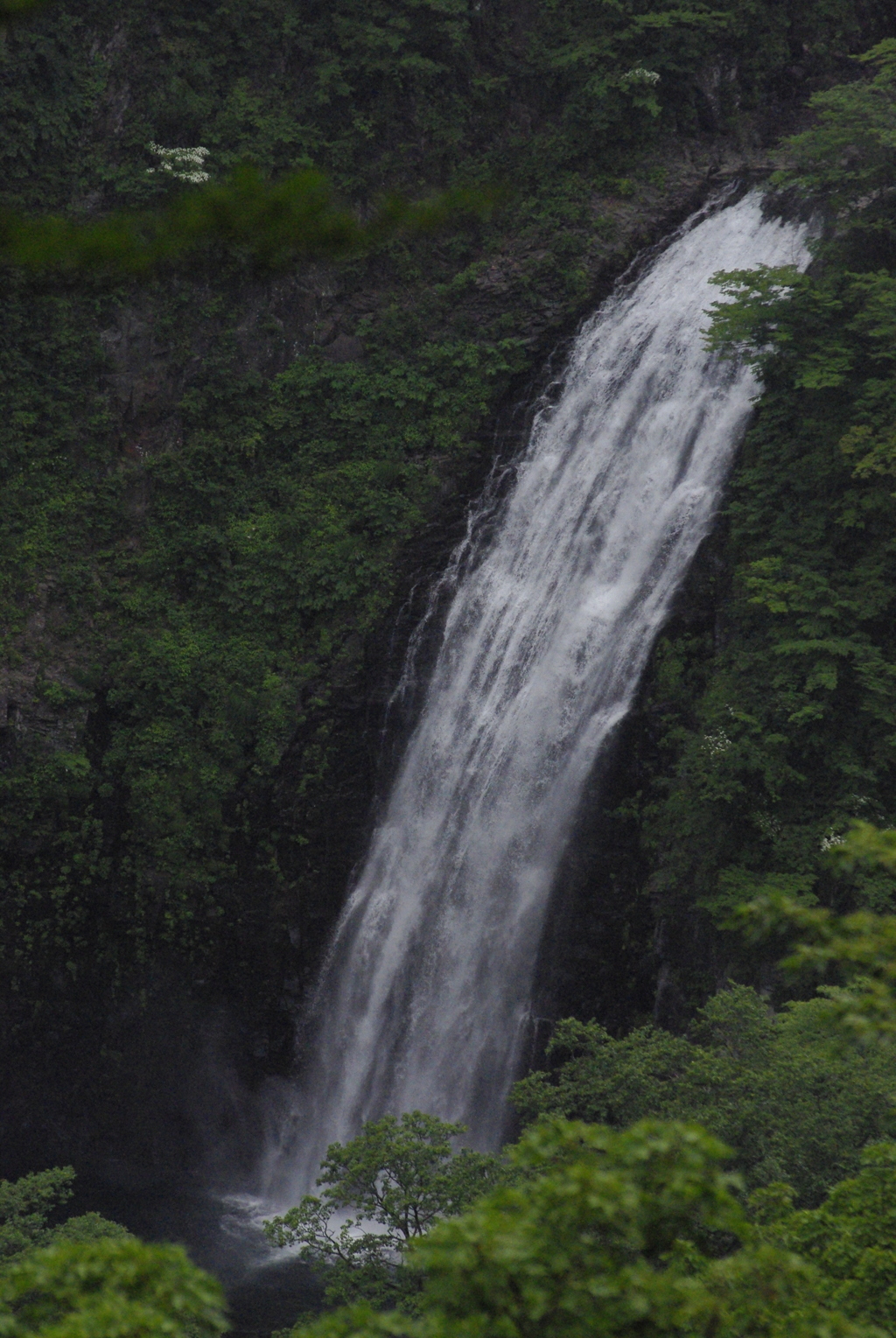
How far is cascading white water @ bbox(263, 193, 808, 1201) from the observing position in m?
14.5

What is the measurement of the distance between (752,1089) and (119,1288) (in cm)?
676

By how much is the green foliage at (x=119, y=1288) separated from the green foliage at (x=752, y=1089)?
5.27m

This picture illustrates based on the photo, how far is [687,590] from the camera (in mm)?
14602

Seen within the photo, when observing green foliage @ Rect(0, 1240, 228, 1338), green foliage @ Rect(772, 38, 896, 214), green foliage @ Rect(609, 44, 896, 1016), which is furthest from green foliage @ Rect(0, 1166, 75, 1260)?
green foliage @ Rect(772, 38, 896, 214)

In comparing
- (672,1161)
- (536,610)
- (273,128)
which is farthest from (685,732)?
(273,128)

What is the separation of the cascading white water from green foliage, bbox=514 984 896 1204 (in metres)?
3.46

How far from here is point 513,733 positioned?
49.5 ft

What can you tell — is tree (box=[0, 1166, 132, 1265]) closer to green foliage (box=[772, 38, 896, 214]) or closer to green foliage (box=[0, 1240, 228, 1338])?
green foliage (box=[0, 1240, 228, 1338])

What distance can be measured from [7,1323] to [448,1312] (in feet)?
4.67

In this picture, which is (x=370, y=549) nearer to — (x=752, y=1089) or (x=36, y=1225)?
(x=36, y=1225)

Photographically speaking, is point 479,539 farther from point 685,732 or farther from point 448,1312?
point 448,1312

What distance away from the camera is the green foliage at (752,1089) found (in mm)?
8672

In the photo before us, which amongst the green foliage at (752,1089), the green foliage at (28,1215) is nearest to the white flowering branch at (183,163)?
the green foliage at (28,1215)

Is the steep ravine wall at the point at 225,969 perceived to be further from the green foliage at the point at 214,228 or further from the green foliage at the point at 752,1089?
the green foliage at the point at 214,228
